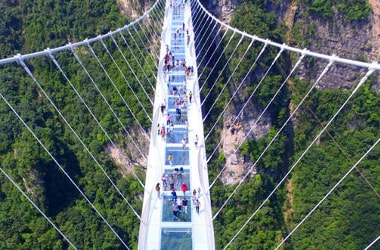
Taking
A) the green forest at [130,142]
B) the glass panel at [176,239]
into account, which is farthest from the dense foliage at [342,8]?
the glass panel at [176,239]

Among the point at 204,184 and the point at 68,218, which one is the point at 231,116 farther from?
the point at 204,184

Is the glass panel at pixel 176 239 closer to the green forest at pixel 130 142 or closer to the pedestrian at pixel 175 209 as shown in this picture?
the pedestrian at pixel 175 209

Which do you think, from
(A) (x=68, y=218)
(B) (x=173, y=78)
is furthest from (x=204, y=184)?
(A) (x=68, y=218)

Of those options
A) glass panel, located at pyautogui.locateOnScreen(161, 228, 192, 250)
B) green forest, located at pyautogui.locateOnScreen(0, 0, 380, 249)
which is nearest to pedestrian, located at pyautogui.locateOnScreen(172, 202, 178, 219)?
glass panel, located at pyautogui.locateOnScreen(161, 228, 192, 250)

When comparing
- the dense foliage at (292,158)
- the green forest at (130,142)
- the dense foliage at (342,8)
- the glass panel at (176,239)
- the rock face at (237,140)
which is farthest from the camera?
the dense foliage at (342,8)

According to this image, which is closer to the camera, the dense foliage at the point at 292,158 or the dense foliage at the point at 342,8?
the dense foliage at the point at 292,158

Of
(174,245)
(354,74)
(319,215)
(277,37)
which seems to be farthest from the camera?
(354,74)

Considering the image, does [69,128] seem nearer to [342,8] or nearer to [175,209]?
[175,209]
